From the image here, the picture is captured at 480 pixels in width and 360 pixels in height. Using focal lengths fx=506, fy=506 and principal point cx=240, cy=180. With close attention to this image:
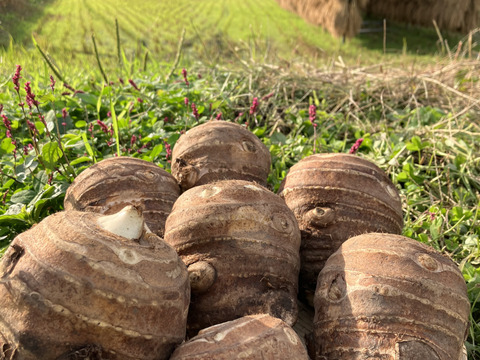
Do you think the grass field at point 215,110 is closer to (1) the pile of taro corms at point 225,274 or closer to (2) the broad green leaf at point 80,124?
(2) the broad green leaf at point 80,124

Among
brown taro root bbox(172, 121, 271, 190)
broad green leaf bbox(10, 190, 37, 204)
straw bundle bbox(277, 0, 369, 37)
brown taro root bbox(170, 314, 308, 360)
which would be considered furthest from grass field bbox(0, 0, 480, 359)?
brown taro root bbox(170, 314, 308, 360)

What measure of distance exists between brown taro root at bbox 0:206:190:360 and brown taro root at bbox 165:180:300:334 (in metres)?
0.24

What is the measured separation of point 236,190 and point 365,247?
52 cm

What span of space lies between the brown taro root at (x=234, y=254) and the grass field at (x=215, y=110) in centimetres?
109

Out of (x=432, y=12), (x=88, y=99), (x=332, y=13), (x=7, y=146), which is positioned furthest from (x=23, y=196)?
(x=432, y=12)

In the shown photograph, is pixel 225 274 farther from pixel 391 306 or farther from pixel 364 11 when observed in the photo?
pixel 364 11

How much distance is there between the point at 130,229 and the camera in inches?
62.5

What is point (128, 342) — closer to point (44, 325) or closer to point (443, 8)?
point (44, 325)

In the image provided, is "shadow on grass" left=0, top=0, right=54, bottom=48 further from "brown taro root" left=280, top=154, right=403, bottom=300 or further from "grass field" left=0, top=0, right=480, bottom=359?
"brown taro root" left=280, top=154, right=403, bottom=300

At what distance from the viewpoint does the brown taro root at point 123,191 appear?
7.00 feet

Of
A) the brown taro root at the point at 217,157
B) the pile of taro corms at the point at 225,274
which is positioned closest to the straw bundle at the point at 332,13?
the brown taro root at the point at 217,157

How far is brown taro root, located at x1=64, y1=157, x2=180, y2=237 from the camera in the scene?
2133 mm

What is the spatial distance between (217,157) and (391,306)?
1.08 metres

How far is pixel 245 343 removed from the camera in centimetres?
148
